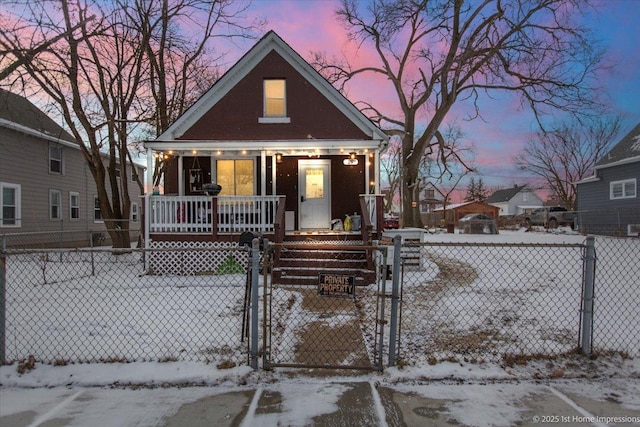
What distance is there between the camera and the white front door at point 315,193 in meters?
13.2

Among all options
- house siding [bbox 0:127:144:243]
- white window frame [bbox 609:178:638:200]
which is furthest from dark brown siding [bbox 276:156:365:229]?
white window frame [bbox 609:178:638:200]

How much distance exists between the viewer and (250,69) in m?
12.9

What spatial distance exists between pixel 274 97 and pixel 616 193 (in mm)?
20095

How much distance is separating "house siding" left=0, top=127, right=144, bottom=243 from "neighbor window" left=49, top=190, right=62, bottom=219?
0.14 m

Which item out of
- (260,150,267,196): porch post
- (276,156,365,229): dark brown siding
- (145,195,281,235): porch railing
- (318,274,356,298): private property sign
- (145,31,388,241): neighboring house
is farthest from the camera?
(276,156,365,229): dark brown siding

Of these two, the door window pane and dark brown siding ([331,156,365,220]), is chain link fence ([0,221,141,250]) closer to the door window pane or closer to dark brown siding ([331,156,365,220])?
the door window pane

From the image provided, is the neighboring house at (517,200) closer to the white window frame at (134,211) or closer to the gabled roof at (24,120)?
the white window frame at (134,211)

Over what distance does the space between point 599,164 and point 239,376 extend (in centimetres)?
2558

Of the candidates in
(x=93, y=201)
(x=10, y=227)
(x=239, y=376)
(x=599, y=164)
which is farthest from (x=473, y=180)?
(x=239, y=376)

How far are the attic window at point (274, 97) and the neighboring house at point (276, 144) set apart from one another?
0.11ft

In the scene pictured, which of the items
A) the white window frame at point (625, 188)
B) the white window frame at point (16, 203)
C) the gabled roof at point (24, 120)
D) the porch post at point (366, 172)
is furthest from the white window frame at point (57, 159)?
the white window frame at point (625, 188)

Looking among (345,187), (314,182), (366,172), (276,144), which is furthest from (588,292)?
(314,182)

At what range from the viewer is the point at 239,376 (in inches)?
154

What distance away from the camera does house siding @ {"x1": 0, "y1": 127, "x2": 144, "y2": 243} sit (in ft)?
53.8
